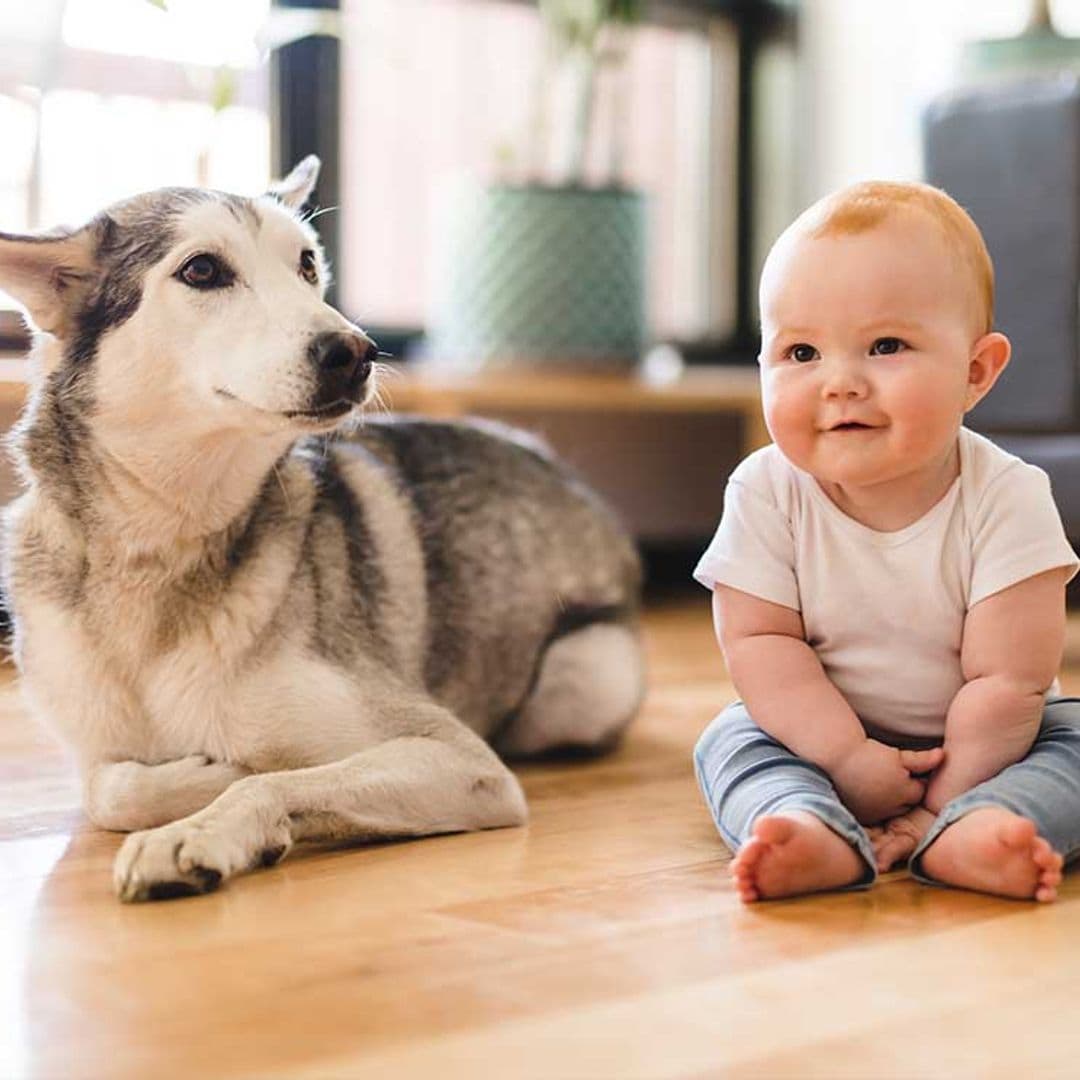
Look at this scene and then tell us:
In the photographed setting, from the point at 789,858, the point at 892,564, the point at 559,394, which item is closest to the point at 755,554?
A: the point at 892,564

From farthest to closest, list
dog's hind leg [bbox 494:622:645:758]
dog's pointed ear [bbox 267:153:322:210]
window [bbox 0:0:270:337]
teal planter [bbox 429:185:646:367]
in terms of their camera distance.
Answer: teal planter [bbox 429:185:646:367]
window [bbox 0:0:270:337]
dog's hind leg [bbox 494:622:645:758]
dog's pointed ear [bbox 267:153:322:210]

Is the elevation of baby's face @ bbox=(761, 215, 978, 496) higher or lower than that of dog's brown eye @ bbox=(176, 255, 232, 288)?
lower

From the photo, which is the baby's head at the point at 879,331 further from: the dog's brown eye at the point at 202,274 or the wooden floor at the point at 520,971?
the dog's brown eye at the point at 202,274

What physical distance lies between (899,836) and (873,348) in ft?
1.63

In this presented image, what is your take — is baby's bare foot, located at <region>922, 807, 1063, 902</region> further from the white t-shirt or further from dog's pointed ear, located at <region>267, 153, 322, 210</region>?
dog's pointed ear, located at <region>267, 153, 322, 210</region>

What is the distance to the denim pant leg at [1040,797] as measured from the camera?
5.02 feet

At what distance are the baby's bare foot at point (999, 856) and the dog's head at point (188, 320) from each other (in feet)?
2.52

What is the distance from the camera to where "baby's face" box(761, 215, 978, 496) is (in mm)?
1579

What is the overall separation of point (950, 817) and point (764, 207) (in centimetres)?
417

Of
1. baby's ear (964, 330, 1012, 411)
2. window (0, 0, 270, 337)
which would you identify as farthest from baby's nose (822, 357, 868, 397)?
window (0, 0, 270, 337)

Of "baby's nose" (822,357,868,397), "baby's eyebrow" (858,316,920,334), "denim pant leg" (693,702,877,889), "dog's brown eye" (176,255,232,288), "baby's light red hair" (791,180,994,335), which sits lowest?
"denim pant leg" (693,702,877,889)

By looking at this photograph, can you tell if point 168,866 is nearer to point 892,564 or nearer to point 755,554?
point 755,554

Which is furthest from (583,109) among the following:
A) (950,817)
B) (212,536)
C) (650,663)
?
(950,817)

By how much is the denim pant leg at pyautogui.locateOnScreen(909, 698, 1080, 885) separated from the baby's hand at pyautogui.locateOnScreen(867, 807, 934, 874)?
3cm
